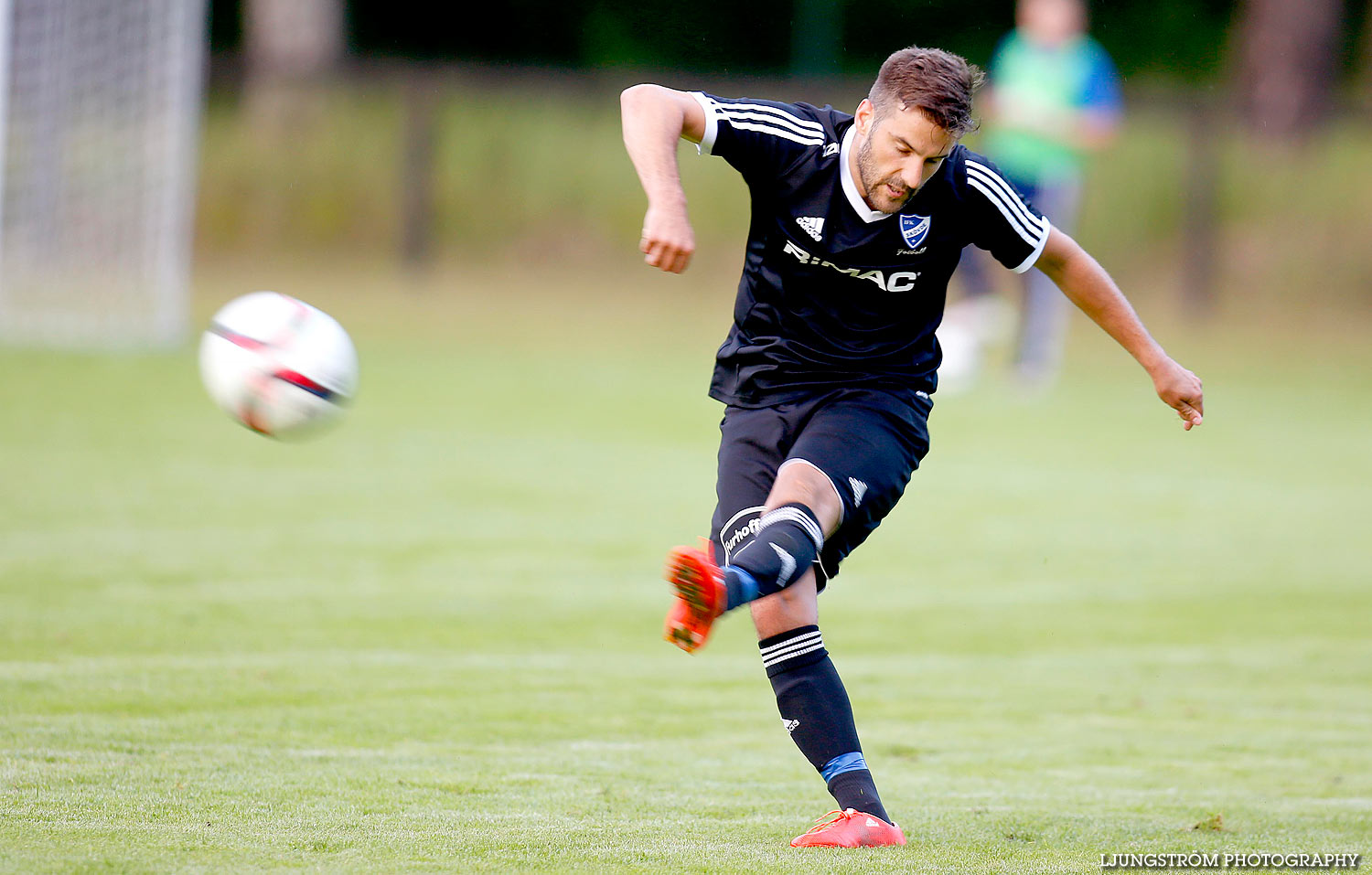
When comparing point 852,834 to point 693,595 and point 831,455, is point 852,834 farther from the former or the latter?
point 831,455

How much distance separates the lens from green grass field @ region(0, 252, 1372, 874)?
3686 millimetres

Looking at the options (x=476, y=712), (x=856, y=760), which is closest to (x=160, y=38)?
(x=476, y=712)

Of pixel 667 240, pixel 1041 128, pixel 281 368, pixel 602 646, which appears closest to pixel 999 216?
pixel 667 240

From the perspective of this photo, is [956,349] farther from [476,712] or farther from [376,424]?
[476,712]

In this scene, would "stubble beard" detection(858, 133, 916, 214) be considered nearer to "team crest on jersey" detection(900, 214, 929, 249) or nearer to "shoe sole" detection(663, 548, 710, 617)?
"team crest on jersey" detection(900, 214, 929, 249)

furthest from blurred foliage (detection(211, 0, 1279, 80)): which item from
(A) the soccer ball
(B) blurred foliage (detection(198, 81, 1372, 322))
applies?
(A) the soccer ball

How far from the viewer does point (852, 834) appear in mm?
3549

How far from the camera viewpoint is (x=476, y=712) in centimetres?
482

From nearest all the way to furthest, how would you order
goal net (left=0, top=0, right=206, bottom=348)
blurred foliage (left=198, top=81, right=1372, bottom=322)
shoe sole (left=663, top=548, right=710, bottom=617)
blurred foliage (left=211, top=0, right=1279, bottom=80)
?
shoe sole (left=663, top=548, right=710, bottom=617)
goal net (left=0, top=0, right=206, bottom=348)
blurred foliage (left=198, top=81, right=1372, bottom=322)
blurred foliage (left=211, top=0, right=1279, bottom=80)

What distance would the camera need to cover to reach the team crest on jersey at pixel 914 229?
397 centimetres

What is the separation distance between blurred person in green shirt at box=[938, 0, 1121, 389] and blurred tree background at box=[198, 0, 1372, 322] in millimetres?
5990

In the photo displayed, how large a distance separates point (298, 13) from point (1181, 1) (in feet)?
51.4

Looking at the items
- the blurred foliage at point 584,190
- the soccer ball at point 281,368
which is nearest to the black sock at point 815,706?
the soccer ball at point 281,368

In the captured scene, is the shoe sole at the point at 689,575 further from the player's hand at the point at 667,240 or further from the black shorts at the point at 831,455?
the player's hand at the point at 667,240
